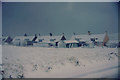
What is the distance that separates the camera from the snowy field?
8.94ft

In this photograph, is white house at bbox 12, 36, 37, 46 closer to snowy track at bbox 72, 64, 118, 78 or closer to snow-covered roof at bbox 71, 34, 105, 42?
snow-covered roof at bbox 71, 34, 105, 42

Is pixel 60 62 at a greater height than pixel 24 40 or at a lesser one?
lesser

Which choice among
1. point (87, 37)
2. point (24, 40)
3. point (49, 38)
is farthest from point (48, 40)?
point (87, 37)

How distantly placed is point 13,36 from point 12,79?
3.34ft

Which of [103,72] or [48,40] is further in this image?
[48,40]

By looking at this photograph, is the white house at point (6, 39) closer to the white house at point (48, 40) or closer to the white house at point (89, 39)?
the white house at point (48, 40)

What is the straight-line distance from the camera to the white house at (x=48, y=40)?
2.86 meters

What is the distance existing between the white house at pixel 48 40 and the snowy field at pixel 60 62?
0.35 ft

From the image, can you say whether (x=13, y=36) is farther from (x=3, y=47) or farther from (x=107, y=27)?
(x=107, y=27)

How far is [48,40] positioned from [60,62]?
2.01 feet

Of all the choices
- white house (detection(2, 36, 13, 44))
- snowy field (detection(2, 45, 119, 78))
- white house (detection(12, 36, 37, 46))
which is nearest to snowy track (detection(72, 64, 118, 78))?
snowy field (detection(2, 45, 119, 78))

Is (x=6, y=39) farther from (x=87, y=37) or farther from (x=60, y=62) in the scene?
(x=87, y=37)

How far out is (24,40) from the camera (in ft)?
9.36

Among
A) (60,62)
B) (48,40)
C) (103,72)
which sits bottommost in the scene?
(103,72)
